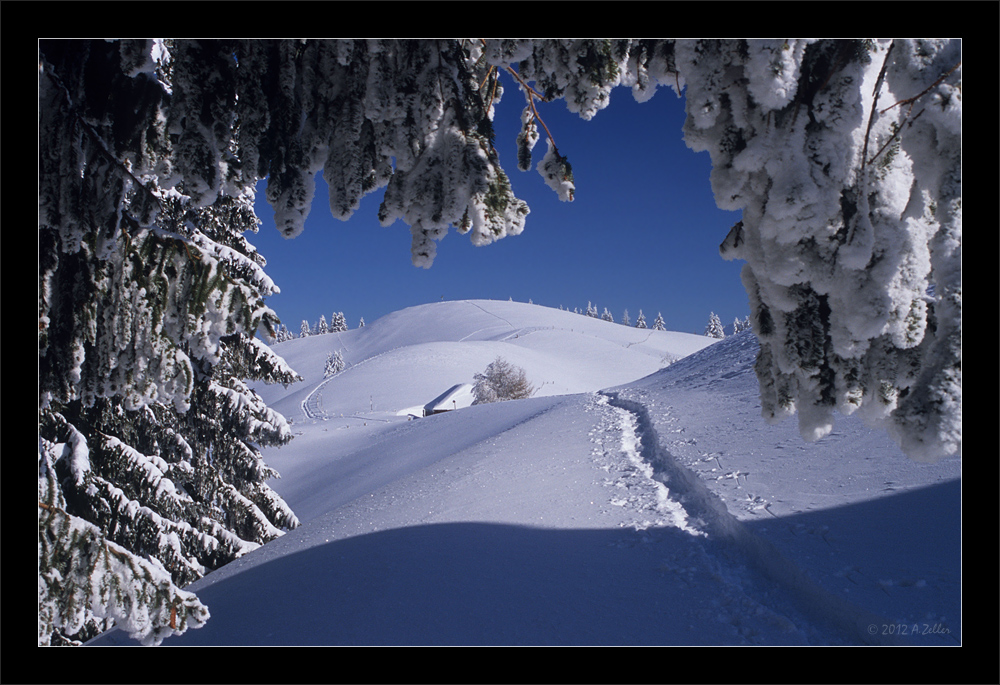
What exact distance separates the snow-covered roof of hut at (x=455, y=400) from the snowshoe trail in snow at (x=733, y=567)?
33992 mm

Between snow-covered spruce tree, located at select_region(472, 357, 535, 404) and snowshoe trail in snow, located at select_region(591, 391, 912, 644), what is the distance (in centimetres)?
3165

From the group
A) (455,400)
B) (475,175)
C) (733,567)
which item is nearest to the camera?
(475,175)

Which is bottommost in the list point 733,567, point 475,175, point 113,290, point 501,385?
point 501,385

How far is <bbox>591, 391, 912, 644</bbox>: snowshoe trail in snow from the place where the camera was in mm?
3730

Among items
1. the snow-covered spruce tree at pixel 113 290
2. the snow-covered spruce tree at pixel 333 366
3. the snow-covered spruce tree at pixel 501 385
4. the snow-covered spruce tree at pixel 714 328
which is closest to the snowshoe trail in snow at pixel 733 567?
the snow-covered spruce tree at pixel 113 290

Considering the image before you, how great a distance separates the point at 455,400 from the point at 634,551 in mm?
37844

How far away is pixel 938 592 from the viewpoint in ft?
12.1

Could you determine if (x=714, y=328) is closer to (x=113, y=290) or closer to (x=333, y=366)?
(x=333, y=366)

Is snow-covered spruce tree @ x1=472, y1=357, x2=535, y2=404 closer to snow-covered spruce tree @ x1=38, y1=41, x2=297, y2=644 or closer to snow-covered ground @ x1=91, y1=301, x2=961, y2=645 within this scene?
snow-covered ground @ x1=91, y1=301, x2=961, y2=645

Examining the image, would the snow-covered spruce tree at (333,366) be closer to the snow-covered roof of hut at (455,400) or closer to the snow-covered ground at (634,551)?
the snow-covered roof of hut at (455,400)

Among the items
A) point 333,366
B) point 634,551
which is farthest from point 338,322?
→ point 634,551

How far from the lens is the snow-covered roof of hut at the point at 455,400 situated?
135ft

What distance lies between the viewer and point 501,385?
40.3 m
